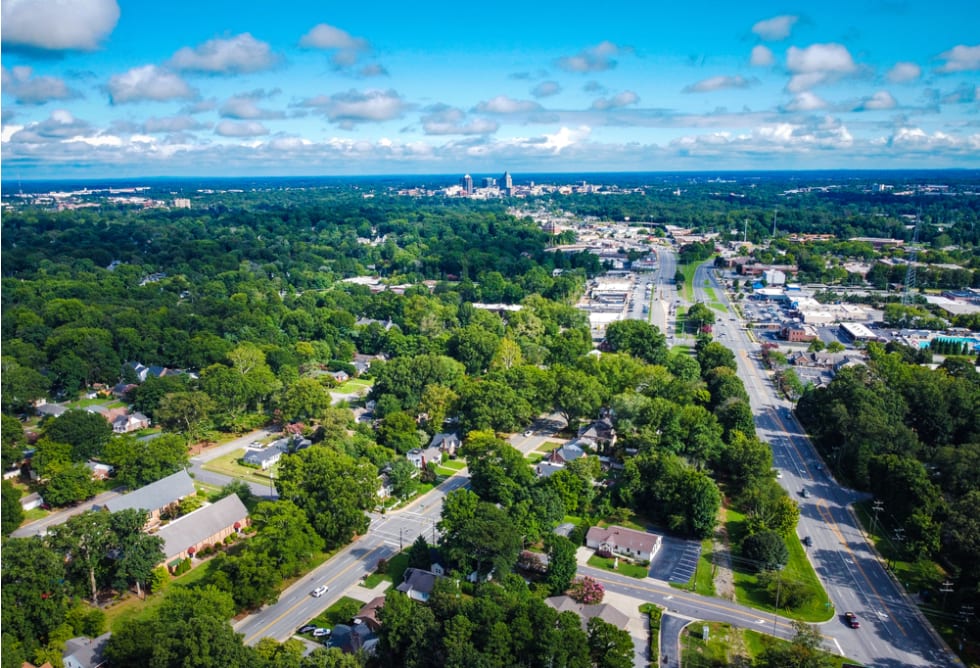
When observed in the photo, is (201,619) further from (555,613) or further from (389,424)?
(389,424)

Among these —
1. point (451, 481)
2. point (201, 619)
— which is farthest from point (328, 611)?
point (451, 481)

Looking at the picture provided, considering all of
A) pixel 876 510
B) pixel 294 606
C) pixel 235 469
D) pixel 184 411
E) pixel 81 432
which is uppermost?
pixel 81 432

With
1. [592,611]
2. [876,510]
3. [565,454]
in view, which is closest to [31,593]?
[592,611]

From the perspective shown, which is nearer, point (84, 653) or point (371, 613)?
point (84, 653)

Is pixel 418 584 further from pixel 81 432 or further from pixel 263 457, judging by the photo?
pixel 81 432

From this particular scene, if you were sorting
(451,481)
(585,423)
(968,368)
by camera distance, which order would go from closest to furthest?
(451,481) < (585,423) < (968,368)

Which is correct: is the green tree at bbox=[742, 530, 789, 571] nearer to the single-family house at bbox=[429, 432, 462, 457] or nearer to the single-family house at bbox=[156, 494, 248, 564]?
the single-family house at bbox=[429, 432, 462, 457]

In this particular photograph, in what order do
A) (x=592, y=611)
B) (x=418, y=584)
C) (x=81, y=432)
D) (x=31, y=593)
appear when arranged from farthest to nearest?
(x=81, y=432)
(x=418, y=584)
(x=592, y=611)
(x=31, y=593)
